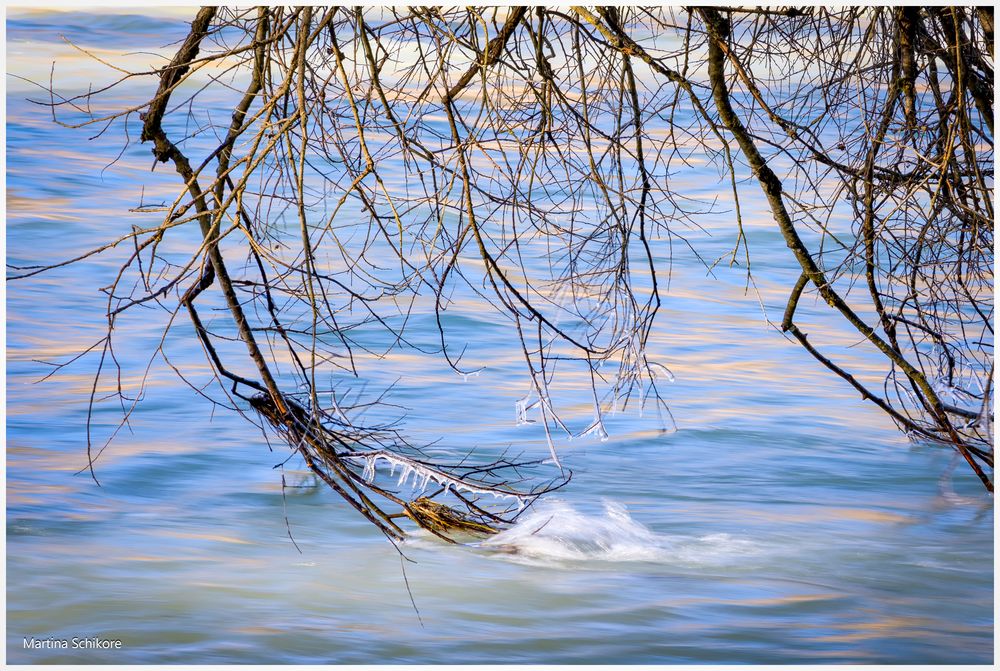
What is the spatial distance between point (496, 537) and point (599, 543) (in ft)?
1.53

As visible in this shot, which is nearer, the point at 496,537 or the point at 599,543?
the point at 496,537

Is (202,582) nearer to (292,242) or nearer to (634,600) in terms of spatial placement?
(634,600)

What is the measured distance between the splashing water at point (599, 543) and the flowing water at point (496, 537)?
0.03 ft

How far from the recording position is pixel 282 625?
8.96 ft

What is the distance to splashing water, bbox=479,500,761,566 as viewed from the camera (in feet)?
10.3

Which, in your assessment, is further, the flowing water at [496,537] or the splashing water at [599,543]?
the splashing water at [599,543]

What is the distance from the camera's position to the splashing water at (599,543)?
3135 mm

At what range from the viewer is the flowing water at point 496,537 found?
8.99 ft

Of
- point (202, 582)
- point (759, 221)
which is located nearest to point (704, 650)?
point (202, 582)

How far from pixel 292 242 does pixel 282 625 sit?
4280 millimetres

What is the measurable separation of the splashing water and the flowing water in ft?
0.03

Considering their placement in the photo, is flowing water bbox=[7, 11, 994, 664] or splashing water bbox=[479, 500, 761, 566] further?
splashing water bbox=[479, 500, 761, 566]

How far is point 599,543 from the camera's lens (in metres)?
3.38

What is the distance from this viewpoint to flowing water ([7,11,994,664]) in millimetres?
2740
